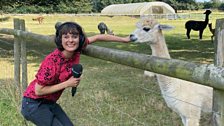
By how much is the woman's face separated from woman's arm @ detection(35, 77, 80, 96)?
0.88 feet

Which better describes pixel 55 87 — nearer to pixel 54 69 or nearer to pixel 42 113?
pixel 54 69

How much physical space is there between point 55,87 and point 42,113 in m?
0.37

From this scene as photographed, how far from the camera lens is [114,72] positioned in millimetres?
10320

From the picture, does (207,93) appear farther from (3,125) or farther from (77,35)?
(3,125)

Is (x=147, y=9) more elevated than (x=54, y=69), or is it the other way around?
(x=147, y=9)

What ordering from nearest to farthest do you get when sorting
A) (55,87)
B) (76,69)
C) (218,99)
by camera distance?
(218,99) → (76,69) → (55,87)

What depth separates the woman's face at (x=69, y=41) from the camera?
3.31 m

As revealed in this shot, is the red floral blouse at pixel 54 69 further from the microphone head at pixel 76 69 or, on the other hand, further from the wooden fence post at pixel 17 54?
the wooden fence post at pixel 17 54

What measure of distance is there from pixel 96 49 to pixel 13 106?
292cm

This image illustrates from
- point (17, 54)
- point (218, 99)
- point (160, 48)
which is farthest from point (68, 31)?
point (17, 54)

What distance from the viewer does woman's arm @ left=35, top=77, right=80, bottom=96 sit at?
3230mm

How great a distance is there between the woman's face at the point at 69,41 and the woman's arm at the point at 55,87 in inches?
10.5

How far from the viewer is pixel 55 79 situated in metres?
3.34

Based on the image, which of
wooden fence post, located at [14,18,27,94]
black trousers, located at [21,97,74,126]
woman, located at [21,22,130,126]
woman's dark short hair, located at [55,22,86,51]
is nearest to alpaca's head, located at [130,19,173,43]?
woman, located at [21,22,130,126]
